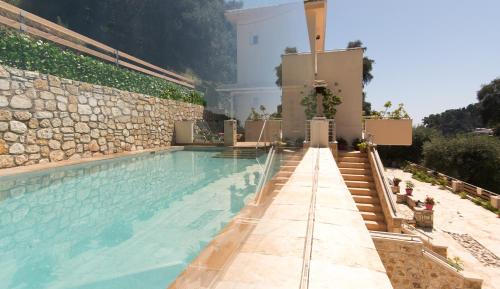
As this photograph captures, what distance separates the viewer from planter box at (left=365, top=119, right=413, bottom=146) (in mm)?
12750

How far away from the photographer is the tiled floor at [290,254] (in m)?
1.27

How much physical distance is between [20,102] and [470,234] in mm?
15143

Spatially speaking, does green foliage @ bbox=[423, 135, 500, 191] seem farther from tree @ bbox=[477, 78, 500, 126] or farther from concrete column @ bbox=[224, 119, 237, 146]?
concrete column @ bbox=[224, 119, 237, 146]

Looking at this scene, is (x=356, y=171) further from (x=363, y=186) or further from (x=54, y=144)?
(x=54, y=144)

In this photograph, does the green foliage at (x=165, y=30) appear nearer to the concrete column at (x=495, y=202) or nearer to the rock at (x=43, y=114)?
the rock at (x=43, y=114)

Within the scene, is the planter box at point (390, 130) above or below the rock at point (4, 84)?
below

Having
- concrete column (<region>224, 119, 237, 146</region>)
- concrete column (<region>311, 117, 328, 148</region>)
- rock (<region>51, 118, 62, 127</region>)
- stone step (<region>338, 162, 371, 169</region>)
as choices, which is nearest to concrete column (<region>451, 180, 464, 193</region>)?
stone step (<region>338, 162, 371, 169</region>)

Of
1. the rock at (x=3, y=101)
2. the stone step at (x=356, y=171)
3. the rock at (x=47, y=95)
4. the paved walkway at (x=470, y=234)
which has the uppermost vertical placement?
the rock at (x=47, y=95)

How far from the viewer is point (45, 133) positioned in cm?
769

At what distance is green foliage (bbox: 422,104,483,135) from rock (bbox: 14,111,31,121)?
6659cm

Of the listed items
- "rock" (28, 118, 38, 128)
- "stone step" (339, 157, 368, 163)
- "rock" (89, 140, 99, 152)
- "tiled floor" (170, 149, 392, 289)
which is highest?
"rock" (28, 118, 38, 128)

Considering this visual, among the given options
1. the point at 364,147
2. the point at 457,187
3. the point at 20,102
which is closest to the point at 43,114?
the point at 20,102

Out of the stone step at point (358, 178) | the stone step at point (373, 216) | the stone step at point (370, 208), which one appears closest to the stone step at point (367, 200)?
the stone step at point (370, 208)

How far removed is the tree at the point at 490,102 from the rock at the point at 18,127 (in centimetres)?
4181
